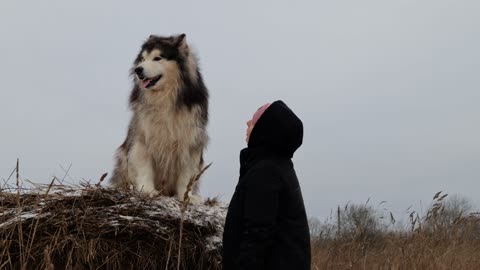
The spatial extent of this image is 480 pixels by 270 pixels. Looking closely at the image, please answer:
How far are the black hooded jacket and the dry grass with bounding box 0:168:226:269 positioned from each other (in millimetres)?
397

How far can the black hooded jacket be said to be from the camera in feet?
10.1

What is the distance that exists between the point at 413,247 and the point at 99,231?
3.14 metres

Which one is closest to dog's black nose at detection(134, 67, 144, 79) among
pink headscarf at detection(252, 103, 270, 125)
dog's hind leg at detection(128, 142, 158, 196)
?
dog's hind leg at detection(128, 142, 158, 196)

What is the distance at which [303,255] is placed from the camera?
10.5ft

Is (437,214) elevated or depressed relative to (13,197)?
elevated

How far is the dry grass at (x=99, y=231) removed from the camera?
3281 mm

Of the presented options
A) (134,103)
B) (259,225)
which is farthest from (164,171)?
(259,225)

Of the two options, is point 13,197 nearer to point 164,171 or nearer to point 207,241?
point 207,241

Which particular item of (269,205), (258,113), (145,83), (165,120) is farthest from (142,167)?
(269,205)

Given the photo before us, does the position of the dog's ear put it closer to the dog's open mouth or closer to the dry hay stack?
the dog's open mouth

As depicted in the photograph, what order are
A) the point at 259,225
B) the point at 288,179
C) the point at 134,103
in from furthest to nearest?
1. the point at 134,103
2. the point at 288,179
3. the point at 259,225

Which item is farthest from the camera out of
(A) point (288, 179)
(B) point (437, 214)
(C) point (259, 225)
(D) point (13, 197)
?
(B) point (437, 214)

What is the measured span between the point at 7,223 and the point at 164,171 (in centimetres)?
239

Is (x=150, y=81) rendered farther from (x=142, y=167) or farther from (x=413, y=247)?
(x=413, y=247)
